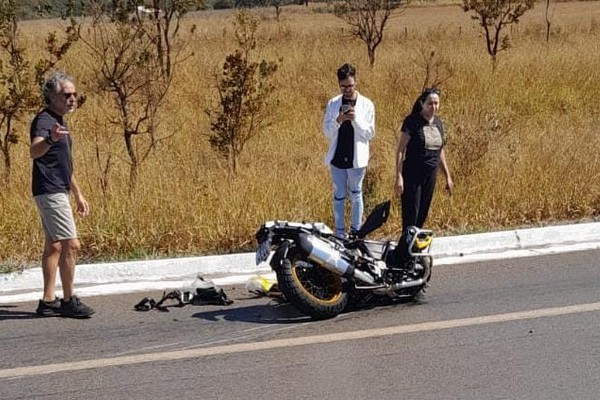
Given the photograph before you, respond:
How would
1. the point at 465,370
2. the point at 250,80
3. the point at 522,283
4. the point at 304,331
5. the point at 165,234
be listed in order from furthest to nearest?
the point at 250,80
the point at 165,234
the point at 522,283
the point at 304,331
the point at 465,370

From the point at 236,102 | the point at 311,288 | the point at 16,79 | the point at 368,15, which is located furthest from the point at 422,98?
the point at 368,15

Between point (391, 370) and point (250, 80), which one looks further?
point (250, 80)

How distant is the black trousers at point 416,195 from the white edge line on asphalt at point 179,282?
534 millimetres

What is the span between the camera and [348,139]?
724 centimetres

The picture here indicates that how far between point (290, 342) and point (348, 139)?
7.96 ft

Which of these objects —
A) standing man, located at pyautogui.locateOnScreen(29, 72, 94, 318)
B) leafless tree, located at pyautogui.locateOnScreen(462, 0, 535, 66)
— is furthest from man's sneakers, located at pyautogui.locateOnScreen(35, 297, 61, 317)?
leafless tree, located at pyautogui.locateOnScreen(462, 0, 535, 66)

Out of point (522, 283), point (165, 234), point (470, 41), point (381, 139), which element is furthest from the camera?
point (470, 41)

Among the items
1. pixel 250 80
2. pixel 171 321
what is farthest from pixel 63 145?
pixel 250 80

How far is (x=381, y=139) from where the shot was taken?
450 inches

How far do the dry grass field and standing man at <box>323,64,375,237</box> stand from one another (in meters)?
0.74

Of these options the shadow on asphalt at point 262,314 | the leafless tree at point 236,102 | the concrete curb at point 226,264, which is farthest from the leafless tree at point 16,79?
the shadow on asphalt at point 262,314

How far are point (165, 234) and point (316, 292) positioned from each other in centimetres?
221

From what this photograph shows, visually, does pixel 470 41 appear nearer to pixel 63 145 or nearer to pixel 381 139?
pixel 381 139

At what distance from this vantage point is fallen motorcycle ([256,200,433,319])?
571cm
